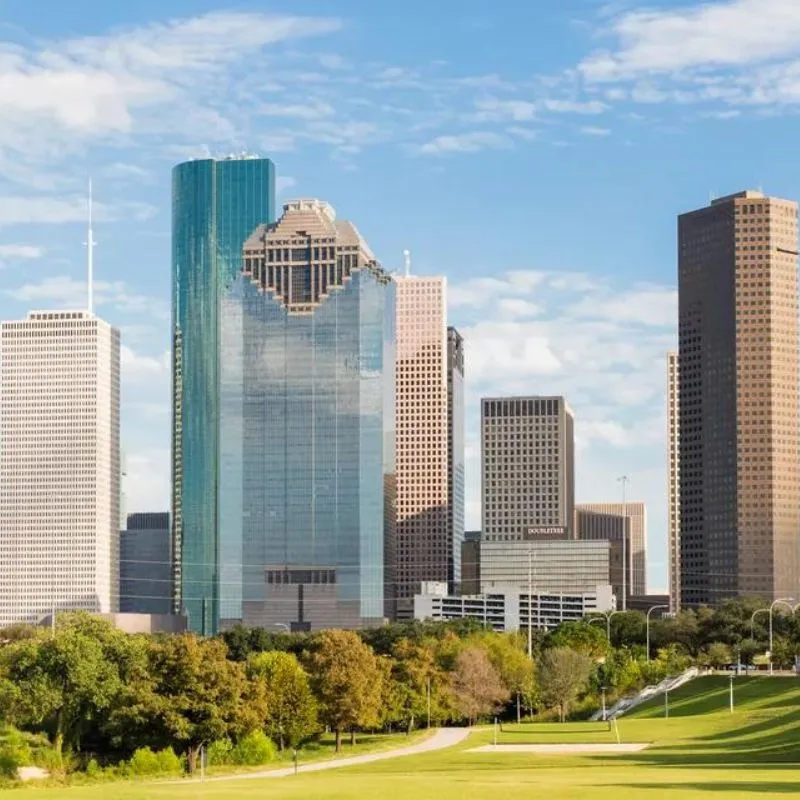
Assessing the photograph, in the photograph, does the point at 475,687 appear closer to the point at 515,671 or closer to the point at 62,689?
the point at 515,671

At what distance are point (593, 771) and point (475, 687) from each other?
70678mm

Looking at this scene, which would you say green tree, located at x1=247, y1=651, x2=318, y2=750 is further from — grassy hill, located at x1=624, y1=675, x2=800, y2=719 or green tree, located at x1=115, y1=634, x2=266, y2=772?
grassy hill, located at x1=624, y1=675, x2=800, y2=719

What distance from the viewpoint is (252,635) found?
180250 mm

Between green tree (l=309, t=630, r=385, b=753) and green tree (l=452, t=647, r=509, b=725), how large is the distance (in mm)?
18742

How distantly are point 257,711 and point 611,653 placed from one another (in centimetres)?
7371

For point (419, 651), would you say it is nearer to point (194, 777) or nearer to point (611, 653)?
point (611, 653)

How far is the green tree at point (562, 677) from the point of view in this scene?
142 meters

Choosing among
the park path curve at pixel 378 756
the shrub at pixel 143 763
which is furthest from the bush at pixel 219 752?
the park path curve at pixel 378 756

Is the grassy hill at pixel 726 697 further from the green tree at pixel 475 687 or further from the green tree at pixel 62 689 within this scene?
the green tree at pixel 62 689

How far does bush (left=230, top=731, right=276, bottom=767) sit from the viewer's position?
97.0 meters

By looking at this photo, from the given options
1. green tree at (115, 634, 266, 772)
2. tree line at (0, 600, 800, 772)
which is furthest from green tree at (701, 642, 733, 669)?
green tree at (115, 634, 266, 772)

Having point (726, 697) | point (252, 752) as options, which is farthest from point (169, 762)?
point (726, 697)

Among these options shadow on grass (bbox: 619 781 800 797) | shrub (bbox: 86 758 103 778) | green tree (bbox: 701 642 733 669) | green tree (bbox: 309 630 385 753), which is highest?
shadow on grass (bbox: 619 781 800 797)

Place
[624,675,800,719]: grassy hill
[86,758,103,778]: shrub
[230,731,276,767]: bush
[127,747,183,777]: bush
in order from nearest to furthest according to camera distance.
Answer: [127,747,183,777]: bush
[86,758,103,778]: shrub
[230,731,276,767]: bush
[624,675,800,719]: grassy hill
